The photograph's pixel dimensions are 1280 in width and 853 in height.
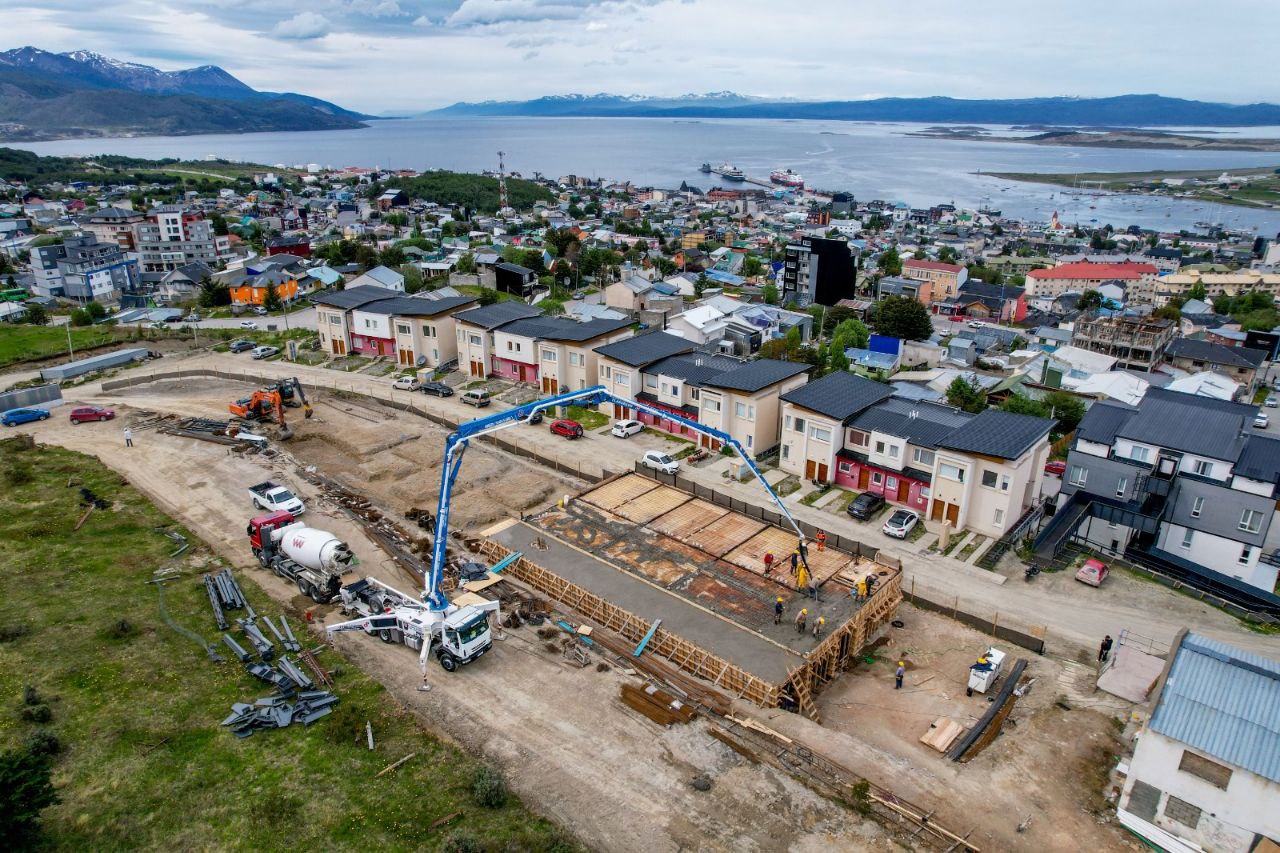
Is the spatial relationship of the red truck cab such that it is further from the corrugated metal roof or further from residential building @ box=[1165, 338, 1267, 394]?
residential building @ box=[1165, 338, 1267, 394]

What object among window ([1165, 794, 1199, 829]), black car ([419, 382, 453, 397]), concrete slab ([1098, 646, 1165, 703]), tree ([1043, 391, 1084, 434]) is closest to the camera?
window ([1165, 794, 1199, 829])

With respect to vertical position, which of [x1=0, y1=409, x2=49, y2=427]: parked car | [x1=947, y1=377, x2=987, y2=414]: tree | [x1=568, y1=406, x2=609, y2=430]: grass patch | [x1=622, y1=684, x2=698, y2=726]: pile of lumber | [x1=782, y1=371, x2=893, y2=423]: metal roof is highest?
[x1=782, y1=371, x2=893, y2=423]: metal roof

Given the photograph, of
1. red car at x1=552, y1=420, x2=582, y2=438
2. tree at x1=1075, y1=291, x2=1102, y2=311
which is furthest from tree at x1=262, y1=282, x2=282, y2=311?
tree at x1=1075, y1=291, x2=1102, y2=311

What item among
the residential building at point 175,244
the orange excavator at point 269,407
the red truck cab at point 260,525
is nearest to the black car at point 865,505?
the red truck cab at point 260,525

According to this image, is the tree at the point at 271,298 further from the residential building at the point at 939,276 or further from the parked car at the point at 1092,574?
the parked car at the point at 1092,574

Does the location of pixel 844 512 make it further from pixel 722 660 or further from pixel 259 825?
pixel 259 825

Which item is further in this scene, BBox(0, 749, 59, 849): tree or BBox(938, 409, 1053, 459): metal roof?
BBox(938, 409, 1053, 459): metal roof

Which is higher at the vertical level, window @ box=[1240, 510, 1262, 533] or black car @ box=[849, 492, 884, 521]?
window @ box=[1240, 510, 1262, 533]

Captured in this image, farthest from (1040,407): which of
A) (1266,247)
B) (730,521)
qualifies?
(1266,247)
